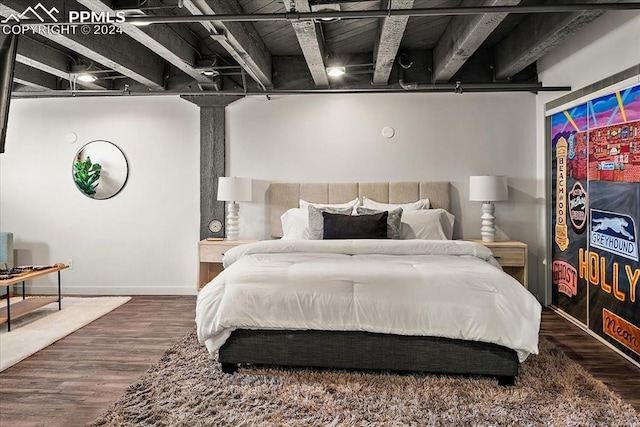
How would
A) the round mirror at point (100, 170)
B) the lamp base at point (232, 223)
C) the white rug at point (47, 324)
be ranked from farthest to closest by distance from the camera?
the round mirror at point (100, 170) → the lamp base at point (232, 223) → the white rug at point (47, 324)

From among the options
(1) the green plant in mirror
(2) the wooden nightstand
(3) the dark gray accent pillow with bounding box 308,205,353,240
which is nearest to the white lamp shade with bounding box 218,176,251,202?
(2) the wooden nightstand

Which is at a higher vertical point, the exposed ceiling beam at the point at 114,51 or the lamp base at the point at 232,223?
the exposed ceiling beam at the point at 114,51

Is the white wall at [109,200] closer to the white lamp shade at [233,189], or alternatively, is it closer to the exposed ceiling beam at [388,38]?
the white lamp shade at [233,189]

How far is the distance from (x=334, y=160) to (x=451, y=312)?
2.80 metres

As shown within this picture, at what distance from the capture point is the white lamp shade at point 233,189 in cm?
493

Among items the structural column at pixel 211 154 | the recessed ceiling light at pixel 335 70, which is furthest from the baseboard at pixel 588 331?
the structural column at pixel 211 154

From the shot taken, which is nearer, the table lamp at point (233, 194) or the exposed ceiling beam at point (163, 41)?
the exposed ceiling beam at point (163, 41)

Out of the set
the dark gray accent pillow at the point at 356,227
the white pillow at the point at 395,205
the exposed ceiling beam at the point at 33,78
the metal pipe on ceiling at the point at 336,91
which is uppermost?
the exposed ceiling beam at the point at 33,78

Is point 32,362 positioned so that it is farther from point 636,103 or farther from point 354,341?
point 636,103

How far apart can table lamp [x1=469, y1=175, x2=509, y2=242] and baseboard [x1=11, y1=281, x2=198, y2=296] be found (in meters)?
3.30

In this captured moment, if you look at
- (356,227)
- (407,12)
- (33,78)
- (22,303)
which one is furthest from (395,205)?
(33,78)

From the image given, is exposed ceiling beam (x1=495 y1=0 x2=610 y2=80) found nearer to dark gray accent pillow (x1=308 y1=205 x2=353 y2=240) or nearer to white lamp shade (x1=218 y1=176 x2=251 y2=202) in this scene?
dark gray accent pillow (x1=308 y1=205 x2=353 y2=240)

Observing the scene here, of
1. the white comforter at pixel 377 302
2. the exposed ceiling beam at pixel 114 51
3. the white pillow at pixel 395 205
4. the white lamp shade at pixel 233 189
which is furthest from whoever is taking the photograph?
the white lamp shade at pixel 233 189

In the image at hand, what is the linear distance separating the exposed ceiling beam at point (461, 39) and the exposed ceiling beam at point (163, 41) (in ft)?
7.83
